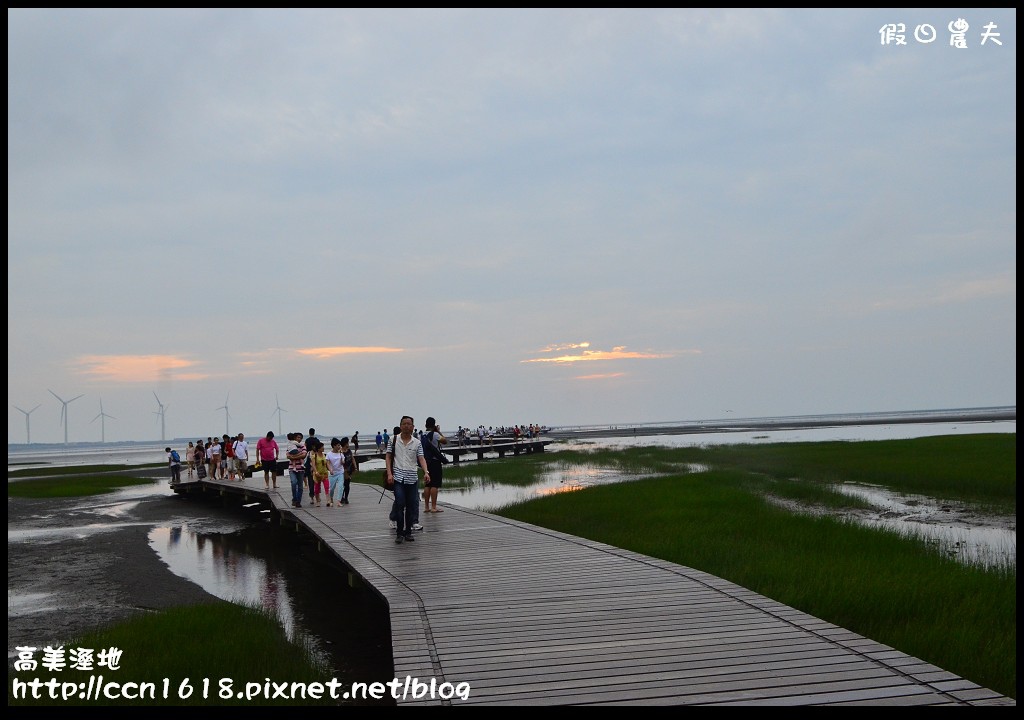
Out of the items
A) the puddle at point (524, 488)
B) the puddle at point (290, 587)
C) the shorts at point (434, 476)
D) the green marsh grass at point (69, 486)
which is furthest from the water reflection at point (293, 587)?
the green marsh grass at point (69, 486)

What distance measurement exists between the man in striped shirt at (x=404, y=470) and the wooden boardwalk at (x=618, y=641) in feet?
5.06

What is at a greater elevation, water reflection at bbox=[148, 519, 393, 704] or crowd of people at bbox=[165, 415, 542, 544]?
crowd of people at bbox=[165, 415, 542, 544]

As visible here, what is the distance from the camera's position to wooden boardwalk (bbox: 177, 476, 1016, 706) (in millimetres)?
5102

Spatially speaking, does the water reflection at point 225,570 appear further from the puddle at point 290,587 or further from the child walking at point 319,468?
the child walking at point 319,468

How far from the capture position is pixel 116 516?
79.9 ft

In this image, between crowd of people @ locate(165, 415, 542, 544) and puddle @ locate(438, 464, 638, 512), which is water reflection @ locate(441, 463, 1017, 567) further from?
crowd of people @ locate(165, 415, 542, 544)

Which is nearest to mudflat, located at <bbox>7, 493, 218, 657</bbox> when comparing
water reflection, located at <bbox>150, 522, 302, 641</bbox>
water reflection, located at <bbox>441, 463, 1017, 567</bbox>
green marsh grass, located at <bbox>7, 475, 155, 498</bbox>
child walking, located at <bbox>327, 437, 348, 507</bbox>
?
water reflection, located at <bbox>150, 522, 302, 641</bbox>

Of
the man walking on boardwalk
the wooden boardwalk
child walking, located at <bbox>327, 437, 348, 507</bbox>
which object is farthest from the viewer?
child walking, located at <bbox>327, 437, 348, 507</bbox>

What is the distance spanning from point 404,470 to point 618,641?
6.24m

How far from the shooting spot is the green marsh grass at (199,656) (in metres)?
7.07

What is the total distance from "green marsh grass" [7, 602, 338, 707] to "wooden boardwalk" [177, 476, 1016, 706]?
1206 millimetres

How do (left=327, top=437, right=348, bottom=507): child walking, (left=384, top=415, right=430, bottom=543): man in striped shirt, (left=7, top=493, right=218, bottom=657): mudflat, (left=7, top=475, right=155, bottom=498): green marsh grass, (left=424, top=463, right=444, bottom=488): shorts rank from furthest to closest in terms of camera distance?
1. (left=7, top=475, right=155, bottom=498): green marsh grass
2. (left=327, top=437, right=348, bottom=507): child walking
3. (left=424, top=463, right=444, bottom=488): shorts
4. (left=384, top=415, right=430, bottom=543): man in striped shirt
5. (left=7, top=493, right=218, bottom=657): mudflat

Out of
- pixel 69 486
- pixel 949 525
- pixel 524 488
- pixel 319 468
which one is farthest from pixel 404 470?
pixel 69 486

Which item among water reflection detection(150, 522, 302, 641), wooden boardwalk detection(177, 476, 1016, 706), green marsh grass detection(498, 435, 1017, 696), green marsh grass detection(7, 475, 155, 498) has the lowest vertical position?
green marsh grass detection(7, 475, 155, 498)
